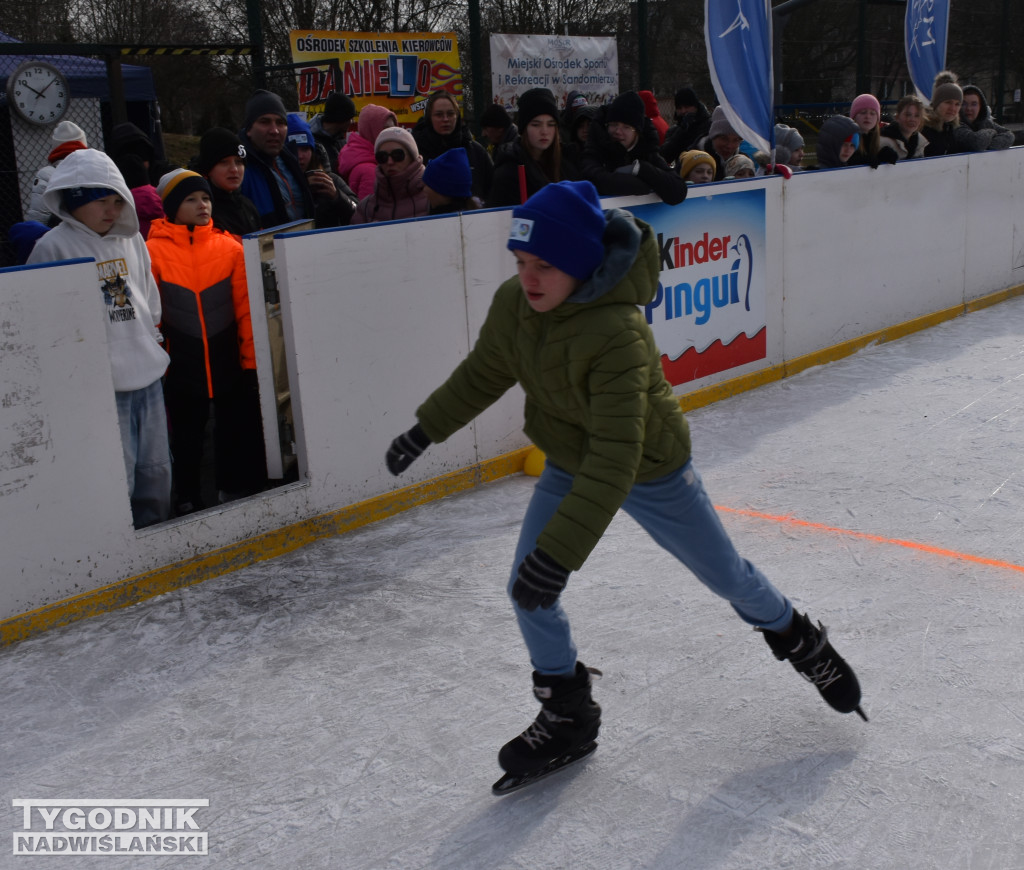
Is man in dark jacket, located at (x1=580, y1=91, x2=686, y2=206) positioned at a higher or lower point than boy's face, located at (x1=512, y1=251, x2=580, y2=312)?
higher

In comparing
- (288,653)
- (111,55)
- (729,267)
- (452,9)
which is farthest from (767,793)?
(452,9)

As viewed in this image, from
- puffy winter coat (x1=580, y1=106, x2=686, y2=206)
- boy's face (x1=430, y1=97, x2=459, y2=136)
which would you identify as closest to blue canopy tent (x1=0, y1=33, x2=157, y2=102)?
boy's face (x1=430, y1=97, x2=459, y2=136)

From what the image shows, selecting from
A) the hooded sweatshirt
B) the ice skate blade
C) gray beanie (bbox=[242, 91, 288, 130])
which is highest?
gray beanie (bbox=[242, 91, 288, 130])

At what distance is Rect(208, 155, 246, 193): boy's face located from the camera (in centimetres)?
459

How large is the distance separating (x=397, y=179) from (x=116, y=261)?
68.6 inches

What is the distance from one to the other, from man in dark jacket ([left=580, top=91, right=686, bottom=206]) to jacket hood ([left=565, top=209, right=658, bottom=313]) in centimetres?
345

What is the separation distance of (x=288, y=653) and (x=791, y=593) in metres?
1.73

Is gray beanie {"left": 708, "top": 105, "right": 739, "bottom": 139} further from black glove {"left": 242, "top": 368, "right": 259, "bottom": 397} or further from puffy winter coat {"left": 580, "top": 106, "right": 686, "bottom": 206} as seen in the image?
black glove {"left": 242, "top": 368, "right": 259, "bottom": 397}

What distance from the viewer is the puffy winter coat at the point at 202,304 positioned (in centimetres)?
417

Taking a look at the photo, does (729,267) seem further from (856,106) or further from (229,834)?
(229,834)

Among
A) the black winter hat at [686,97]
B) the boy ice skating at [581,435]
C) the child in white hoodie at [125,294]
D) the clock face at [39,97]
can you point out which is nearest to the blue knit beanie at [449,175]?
the child in white hoodie at [125,294]

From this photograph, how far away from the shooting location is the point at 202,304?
4.21 meters

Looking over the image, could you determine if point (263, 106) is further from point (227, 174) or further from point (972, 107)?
point (972, 107)

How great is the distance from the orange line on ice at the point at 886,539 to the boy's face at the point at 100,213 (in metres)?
2.71
